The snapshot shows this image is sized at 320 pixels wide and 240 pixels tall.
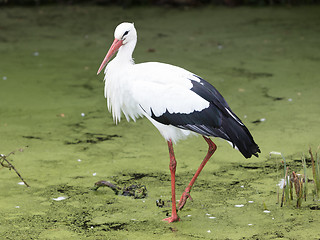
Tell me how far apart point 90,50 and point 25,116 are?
206 centimetres

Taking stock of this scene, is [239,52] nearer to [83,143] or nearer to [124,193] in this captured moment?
[83,143]

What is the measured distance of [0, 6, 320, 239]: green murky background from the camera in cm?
336

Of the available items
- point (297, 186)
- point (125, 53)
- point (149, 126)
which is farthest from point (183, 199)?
point (149, 126)

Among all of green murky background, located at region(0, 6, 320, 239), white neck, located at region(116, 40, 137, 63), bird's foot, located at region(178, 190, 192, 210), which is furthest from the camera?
white neck, located at region(116, 40, 137, 63)

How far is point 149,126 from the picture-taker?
4871 mm

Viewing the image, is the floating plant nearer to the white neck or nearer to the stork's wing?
the stork's wing

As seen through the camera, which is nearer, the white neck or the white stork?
the white stork

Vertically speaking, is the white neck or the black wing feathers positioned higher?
the white neck

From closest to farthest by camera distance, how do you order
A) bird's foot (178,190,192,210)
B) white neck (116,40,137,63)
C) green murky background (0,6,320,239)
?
green murky background (0,6,320,239) < bird's foot (178,190,192,210) < white neck (116,40,137,63)

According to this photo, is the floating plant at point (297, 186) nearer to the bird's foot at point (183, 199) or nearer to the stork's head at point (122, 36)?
the bird's foot at point (183, 199)

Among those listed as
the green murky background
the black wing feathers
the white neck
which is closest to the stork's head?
the white neck

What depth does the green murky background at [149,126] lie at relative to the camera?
3.36 metres

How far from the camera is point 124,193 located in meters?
3.71

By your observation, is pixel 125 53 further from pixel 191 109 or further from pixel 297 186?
pixel 297 186
